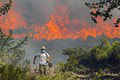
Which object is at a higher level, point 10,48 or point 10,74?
point 10,48

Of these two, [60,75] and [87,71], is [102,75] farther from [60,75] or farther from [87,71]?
[60,75]

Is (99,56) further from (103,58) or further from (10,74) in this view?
(10,74)

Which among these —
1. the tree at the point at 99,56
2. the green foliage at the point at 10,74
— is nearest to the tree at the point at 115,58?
the tree at the point at 99,56

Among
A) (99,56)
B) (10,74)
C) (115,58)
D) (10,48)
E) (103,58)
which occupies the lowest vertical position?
(10,74)

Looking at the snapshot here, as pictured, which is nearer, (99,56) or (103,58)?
(103,58)

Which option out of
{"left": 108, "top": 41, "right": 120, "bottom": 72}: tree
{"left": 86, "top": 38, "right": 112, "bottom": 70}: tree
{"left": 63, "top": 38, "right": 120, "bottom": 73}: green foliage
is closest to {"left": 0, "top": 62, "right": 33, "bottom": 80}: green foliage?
{"left": 63, "top": 38, "right": 120, "bottom": 73}: green foliage

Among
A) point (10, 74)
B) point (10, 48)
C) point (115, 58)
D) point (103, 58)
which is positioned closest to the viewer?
point (10, 74)

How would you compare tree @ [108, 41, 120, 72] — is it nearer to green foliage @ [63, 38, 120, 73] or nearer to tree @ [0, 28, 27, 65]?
green foliage @ [63, 38, 120, 73]

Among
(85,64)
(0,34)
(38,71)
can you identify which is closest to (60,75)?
(38,71)

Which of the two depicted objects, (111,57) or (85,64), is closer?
(111,57)

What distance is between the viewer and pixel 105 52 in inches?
1412

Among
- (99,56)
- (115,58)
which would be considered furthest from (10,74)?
(99,56)

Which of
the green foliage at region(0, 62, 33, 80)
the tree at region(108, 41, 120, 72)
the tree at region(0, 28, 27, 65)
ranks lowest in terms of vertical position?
the green foliage at region(0, 62, 33, 80)

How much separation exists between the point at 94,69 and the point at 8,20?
61.9 meters
